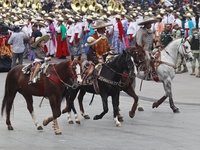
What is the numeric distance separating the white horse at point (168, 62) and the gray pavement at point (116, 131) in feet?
1.70

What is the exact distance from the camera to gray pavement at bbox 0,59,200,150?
49.0 feet

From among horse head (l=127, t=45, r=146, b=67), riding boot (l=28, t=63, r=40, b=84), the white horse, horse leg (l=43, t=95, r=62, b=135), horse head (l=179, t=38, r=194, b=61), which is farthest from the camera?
horse head (l=179, t=38, r=194, b=61)

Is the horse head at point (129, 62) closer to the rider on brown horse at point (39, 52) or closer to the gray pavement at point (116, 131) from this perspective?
the gray pavement at point (116, 131)

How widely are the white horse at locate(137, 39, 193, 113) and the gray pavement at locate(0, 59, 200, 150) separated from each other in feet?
1.70

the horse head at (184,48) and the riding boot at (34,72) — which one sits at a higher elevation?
the riding boot at (34,72)

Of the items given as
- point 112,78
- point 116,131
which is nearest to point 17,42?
point 112,78

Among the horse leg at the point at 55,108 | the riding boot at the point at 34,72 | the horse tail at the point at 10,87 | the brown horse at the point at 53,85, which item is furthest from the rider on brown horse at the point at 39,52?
the horse leg at the point at 55,108

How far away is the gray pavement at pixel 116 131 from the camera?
14922mm

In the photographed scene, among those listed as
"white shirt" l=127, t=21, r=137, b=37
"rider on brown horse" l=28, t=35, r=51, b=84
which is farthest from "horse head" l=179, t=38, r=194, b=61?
"white shirt" l=127, t=21, r=137, b=37

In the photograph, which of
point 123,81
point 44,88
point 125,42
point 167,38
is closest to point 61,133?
point 44,88

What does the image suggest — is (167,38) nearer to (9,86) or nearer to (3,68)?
(3,68)

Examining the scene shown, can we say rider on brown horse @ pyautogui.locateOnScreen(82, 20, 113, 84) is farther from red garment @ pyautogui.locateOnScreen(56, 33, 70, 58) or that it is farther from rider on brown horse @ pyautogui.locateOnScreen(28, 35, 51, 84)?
red garment @ pyautogui.locateOnScreen(56, 33, 70, 58)

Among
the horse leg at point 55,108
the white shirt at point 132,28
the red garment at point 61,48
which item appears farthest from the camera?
the white shirt at point 132,28

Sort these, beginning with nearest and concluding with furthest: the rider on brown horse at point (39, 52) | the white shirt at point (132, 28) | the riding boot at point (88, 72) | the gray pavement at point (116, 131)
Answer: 1. the gray pavement at point (116, 131)
2. the rider on brown horse at point (39, 52)
3. the riding boot at point (88, 72)
4. the white shirt at point (132, 28)
